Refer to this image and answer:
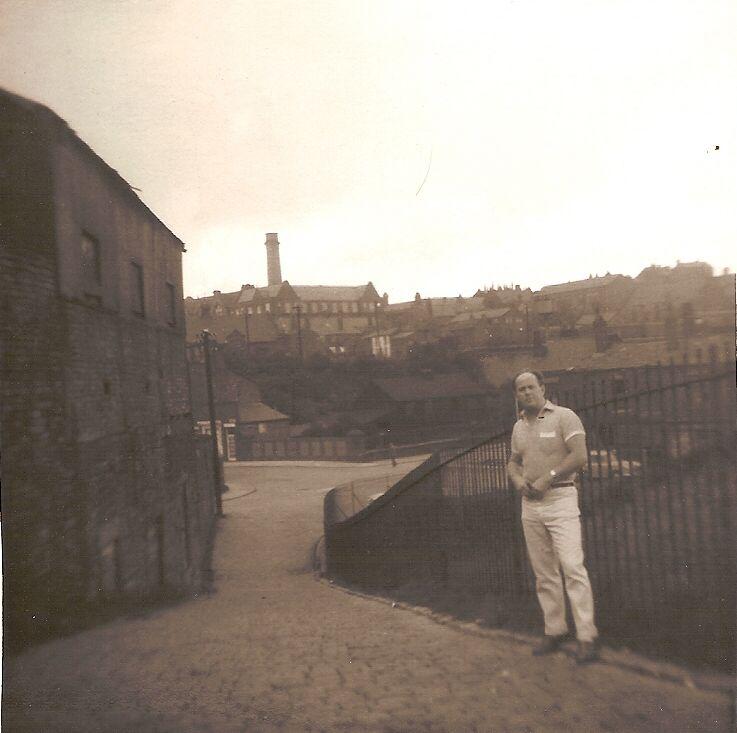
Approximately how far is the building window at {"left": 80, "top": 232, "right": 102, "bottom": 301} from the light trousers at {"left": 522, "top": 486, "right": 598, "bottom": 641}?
3.31 m

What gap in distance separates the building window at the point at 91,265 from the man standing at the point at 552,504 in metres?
3.03

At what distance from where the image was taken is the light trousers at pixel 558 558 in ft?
12.1

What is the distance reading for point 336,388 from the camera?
15.6 ft

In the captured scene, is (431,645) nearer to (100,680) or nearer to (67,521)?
(100,680)

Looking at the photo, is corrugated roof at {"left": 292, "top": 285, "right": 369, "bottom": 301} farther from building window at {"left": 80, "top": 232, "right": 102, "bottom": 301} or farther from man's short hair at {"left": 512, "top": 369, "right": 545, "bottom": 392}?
building window at {"left": 80, "top": 232, "right": 102, "bottom": 301}

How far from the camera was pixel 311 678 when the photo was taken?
3.75 m

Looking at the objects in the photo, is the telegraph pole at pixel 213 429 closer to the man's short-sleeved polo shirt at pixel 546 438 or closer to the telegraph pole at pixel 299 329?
the telegraph pole at pixel 299 329

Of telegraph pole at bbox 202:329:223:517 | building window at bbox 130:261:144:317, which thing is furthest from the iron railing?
building window at bbox 130:261:144:317

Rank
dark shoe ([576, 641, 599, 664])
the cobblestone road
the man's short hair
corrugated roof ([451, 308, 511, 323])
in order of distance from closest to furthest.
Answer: the cobblestone road → dark shoe ([576, 641, 599, 664]) → the man's short hair → corrugated roof ([451, 308, 511, 323])

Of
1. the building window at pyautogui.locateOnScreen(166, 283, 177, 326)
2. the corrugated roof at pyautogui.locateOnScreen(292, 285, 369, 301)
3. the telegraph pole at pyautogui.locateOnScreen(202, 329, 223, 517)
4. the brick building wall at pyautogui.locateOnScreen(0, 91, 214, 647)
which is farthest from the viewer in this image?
the telegraph pole at pyautogui.locateOnScreen(202, 329, 223, 517)

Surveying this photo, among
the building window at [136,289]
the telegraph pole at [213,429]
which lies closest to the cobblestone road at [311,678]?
the telegraph pole at [213,429]

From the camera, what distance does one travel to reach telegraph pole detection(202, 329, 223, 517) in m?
4.91

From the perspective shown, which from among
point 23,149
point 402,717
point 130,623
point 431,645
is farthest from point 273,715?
point 23,149

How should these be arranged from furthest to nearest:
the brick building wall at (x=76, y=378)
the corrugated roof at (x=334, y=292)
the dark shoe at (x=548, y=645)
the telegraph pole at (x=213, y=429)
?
the telegraph pole at (x=213, y=429) → the corrugated roof at (x=334, y=292) → the brick building wall at (x=76, y=378) → the dark shoe at (x=548, y=645)
